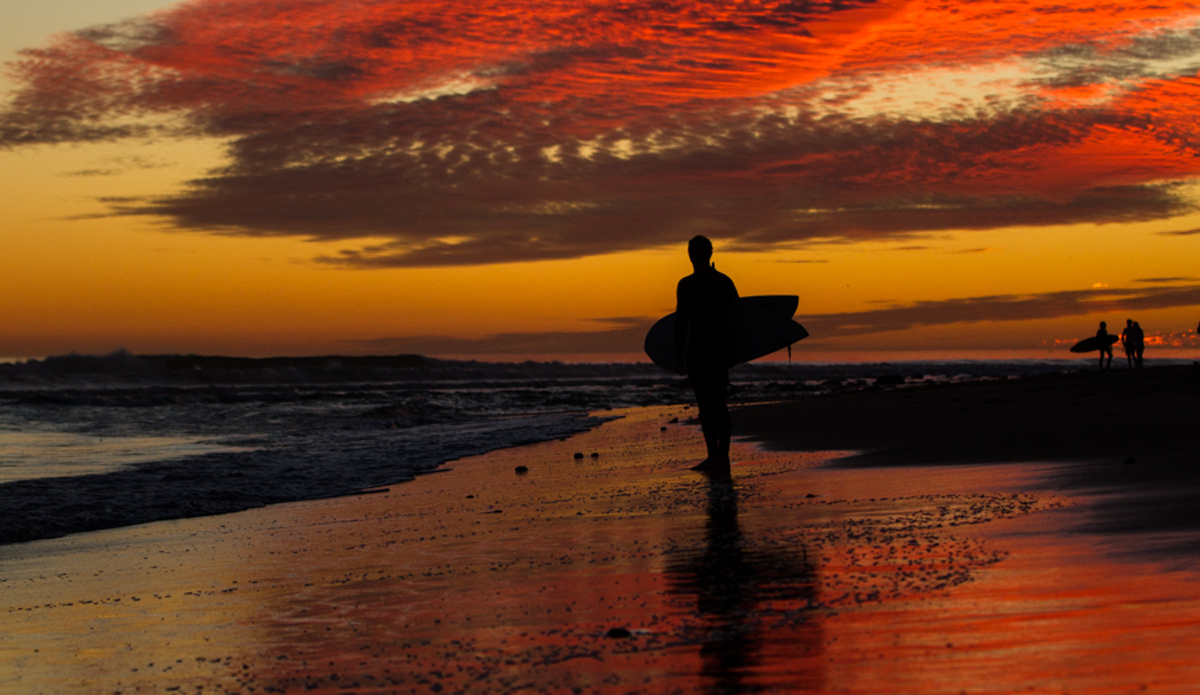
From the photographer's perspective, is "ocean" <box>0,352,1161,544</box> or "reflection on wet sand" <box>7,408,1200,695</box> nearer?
"reflection on wet sand" <box>7,408,1200,695</box>

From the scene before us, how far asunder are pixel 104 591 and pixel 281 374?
56069 millimetres

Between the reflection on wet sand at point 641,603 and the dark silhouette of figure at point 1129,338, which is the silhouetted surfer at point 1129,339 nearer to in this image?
the dark silhouette of figure at point 1129,338

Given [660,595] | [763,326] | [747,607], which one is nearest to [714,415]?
[763,326]

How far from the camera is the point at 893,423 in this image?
1266 cm

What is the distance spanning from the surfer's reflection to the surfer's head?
12.2 ft

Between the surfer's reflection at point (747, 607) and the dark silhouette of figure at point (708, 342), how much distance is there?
315 cm

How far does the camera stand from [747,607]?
10.7ft

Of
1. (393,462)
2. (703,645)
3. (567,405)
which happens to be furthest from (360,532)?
(567,405)

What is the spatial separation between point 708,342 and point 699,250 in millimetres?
805

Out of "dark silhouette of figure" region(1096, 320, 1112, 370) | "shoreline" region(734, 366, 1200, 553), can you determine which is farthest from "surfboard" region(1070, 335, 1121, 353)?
"shoreline" region(734, 366, 1200, 553)

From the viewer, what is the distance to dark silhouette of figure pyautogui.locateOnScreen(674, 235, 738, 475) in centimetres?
799

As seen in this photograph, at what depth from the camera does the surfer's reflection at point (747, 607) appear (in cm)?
260

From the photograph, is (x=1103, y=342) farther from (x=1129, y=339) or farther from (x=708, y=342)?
(x=708, y=342)

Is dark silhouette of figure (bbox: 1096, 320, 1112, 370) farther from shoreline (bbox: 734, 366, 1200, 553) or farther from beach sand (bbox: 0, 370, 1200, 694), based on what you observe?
beach sand (bbox: 0, 370, 1200, 694)
